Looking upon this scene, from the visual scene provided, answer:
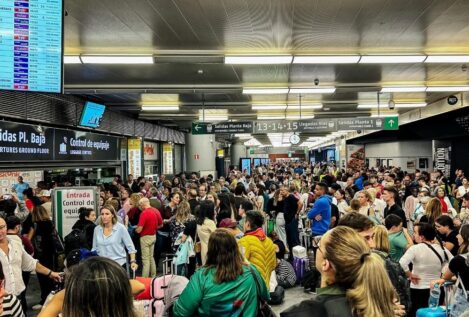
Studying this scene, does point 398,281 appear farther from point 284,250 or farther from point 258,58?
point 258,58

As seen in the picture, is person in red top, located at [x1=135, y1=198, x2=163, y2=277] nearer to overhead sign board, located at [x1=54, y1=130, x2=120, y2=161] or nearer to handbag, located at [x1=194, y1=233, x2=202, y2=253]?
handbag, located at [x1=194, y1=233, x2=202, y2=253]

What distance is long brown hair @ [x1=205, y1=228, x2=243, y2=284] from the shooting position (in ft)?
9.20

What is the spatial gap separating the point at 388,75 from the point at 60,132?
29.9 ft

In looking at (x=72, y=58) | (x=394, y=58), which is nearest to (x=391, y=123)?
(x=394, y=58)

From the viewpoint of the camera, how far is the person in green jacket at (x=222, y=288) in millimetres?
2721

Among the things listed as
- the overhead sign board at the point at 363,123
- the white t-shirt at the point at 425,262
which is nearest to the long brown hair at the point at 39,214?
the white t-shirt at the point at 425,262

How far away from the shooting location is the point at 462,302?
3223mm

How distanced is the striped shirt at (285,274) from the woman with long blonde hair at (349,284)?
17.3 ft

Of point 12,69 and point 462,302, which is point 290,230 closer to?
point 462,302

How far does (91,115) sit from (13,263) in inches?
340

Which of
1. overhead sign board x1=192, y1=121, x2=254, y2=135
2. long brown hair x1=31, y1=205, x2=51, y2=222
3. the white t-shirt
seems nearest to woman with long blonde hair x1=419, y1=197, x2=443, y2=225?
the white t-shirt

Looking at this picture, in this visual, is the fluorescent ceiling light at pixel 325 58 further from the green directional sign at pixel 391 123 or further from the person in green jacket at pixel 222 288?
the green directional sign at pixel 391 123

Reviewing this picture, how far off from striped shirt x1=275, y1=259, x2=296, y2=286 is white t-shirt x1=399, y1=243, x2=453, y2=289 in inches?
117

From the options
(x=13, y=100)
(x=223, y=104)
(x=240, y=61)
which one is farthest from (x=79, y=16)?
(x=223, y=104)
